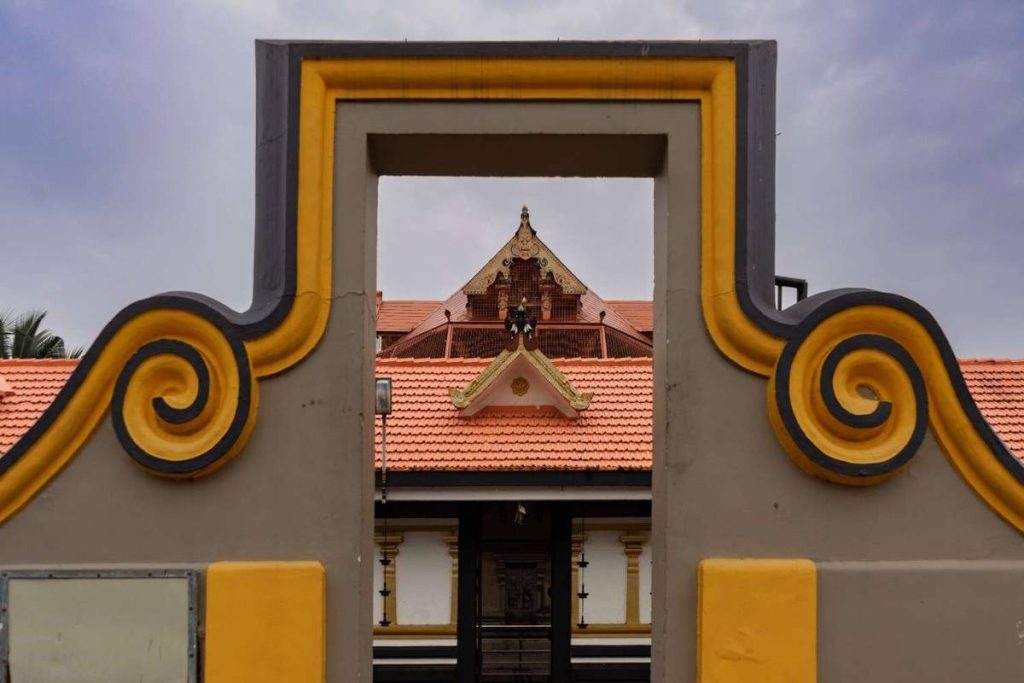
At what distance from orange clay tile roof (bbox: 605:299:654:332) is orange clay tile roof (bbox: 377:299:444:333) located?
21.0 feet

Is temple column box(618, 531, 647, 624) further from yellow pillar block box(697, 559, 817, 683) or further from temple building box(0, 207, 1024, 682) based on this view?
yellow pillar block box(697, 559, 817, 683)

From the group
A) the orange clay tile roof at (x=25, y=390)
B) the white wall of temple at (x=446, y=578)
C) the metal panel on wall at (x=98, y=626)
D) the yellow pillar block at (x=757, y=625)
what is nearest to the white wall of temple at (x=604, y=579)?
the white wall of temple at (x=446, y=578)

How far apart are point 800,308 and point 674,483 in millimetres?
1001

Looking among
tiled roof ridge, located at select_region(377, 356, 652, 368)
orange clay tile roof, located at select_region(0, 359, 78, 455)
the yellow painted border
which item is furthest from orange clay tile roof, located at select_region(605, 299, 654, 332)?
the yellow painted border

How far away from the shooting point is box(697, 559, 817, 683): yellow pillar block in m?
2.96

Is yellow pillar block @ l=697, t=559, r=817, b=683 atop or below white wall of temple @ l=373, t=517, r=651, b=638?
atop

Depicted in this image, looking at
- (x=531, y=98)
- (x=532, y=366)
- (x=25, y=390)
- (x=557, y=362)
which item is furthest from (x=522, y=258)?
(x=531, y=98)

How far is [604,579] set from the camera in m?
8.22

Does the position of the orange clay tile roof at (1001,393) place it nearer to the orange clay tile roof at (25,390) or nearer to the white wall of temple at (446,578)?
the white wall of temple at (446,578)

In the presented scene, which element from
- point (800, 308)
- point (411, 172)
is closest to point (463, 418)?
point (411, 172)

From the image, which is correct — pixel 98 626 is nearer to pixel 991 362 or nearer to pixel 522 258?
pixel 991 362

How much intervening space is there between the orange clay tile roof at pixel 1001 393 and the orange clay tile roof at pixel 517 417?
0.04 ft

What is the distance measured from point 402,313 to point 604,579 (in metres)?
17.1

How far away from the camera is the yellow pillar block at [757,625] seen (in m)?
2.96
